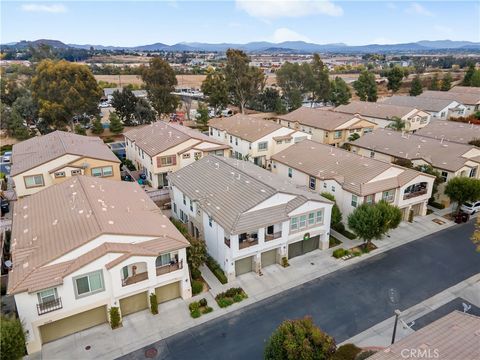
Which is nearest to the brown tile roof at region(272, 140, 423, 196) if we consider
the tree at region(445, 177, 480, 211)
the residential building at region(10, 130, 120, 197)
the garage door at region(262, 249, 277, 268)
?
the tree at region(445, 177, 480, 211)

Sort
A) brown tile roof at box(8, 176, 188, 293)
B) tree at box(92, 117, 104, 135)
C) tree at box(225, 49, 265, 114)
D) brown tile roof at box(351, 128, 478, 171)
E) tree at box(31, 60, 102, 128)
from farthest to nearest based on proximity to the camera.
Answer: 1. tree at box(225, 49, 265, 114)
2. tree at box(92, 117, 104, 135)
3. tree at box(31, 60, 102, 128)
4. brown tile roof at box(351, 128, 478, 171)
5. brown tile roof at box(8, 176, 188, 293)

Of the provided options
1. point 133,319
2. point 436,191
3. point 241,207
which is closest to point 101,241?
point 133,319

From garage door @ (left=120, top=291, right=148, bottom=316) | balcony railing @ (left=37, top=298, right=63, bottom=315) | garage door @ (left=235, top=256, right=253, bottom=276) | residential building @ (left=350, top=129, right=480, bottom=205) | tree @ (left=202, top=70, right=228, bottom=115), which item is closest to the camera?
balcony railing @ (left=37, top=298, right=63, bottom=315)

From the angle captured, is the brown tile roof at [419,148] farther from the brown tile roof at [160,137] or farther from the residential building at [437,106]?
the residential building at [437,106]

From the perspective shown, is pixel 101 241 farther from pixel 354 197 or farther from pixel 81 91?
pixel 81 91

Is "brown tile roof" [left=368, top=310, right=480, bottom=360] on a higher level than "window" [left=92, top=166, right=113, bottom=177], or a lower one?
higher

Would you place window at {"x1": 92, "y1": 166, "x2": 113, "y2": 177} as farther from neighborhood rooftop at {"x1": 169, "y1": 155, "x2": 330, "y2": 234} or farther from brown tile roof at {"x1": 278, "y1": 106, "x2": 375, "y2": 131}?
brown tile roof at {"x1": 278, "y1": 106, "x2": 375, "y2": 131}

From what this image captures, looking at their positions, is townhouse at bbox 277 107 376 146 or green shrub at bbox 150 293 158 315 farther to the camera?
townhouse at bbox 277 107 376 146

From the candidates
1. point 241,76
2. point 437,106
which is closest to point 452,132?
point 437,106
